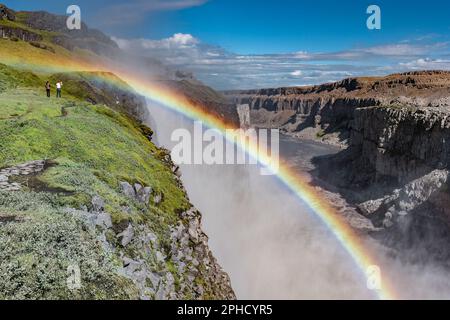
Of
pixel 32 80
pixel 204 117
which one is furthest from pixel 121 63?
pixel 32 80

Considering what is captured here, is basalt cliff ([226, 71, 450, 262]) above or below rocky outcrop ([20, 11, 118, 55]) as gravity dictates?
below

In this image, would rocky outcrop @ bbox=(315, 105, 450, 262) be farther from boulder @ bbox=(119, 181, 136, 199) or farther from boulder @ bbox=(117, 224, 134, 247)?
boulder @ bbox=(117, 224, 134, 247)

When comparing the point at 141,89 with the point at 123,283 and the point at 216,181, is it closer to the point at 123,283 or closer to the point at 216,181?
the point at 216,181

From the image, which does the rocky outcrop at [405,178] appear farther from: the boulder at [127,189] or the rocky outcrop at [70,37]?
the rocky outcrop at [70,37]

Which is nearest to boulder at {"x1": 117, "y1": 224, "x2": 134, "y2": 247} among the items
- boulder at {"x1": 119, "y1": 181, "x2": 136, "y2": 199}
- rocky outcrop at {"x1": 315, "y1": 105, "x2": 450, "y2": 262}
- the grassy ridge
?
the grassy ridge

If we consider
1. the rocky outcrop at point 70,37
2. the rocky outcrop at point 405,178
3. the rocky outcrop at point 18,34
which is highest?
the rocky outcrop at point 70,37

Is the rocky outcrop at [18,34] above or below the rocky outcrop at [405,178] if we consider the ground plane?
above

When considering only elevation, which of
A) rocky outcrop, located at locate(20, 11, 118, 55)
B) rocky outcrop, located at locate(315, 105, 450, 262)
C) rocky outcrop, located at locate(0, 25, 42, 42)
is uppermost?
rocky outcrop, located at locate(20, 11, 118, 55)

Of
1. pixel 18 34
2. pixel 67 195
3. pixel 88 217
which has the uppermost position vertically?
pixel 18 34

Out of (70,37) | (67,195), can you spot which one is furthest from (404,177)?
(70,37)

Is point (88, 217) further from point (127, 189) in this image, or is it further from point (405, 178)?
point (405, 178)

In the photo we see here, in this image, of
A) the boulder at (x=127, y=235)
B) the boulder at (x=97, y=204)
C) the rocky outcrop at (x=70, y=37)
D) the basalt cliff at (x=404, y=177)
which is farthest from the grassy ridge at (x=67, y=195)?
the rocky outcrop at (x=70, y=37)
